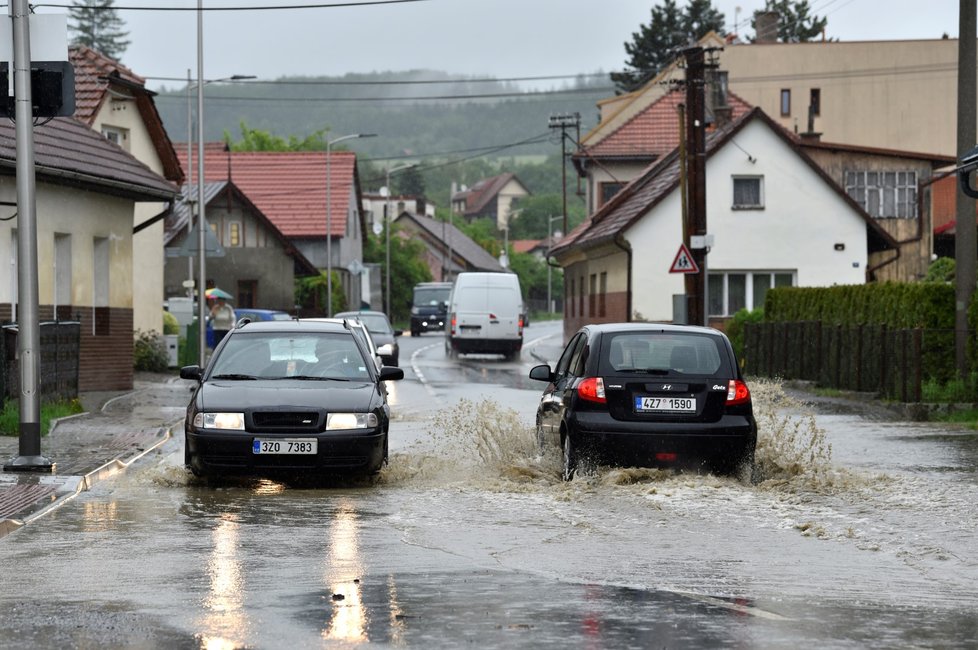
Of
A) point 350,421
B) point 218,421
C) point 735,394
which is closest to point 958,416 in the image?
point 735,394

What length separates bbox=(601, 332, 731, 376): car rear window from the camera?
1330 cm

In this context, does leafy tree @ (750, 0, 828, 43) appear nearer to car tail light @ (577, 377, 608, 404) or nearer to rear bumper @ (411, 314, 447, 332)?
rear bumper @ (411, 314, 447, 332)

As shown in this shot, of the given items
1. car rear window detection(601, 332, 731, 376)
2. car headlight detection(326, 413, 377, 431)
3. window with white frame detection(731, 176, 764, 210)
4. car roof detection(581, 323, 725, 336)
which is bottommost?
car headlight detection(326, 413, 377, 431)

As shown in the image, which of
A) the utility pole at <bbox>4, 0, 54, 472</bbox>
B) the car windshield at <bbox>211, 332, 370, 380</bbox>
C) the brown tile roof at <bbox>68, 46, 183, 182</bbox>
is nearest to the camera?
the car windshield at <bbox>211, 332, 370, 380</bbox>

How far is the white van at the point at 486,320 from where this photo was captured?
153 feet

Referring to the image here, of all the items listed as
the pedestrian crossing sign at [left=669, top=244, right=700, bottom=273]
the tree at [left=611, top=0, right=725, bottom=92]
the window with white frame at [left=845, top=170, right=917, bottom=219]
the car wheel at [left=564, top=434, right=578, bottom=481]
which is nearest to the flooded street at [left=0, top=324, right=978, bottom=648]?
the car wheel at [left=564, top=434, right=578, bottom=481]

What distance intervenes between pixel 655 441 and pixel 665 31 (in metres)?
82.5

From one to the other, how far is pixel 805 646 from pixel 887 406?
18061 millimetres

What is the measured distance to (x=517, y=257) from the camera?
137 m

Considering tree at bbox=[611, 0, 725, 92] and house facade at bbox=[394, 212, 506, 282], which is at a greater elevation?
tree at bbox=[611, 0, 725, 92]

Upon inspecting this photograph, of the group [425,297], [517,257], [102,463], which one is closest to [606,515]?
[102,463]

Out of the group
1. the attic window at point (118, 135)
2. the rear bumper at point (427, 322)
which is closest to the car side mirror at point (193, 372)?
the attic window at point (118, 135)

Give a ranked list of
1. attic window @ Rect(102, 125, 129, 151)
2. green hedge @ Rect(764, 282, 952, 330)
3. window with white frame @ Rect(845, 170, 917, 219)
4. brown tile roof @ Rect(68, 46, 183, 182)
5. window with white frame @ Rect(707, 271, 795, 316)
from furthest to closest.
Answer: window with white frame @ Rect(845, 170, 917, 219), window with white frame @ Rect(707, 271, 795, 316), attic window @ Rect(102, 125, 129, 151), brown tile roof @ Rect(68, 46, 183, 182), green hedge @ Rect(764, 282, 952, 330)

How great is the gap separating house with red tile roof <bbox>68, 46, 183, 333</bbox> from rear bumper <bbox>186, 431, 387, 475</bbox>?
23230 millimetres
